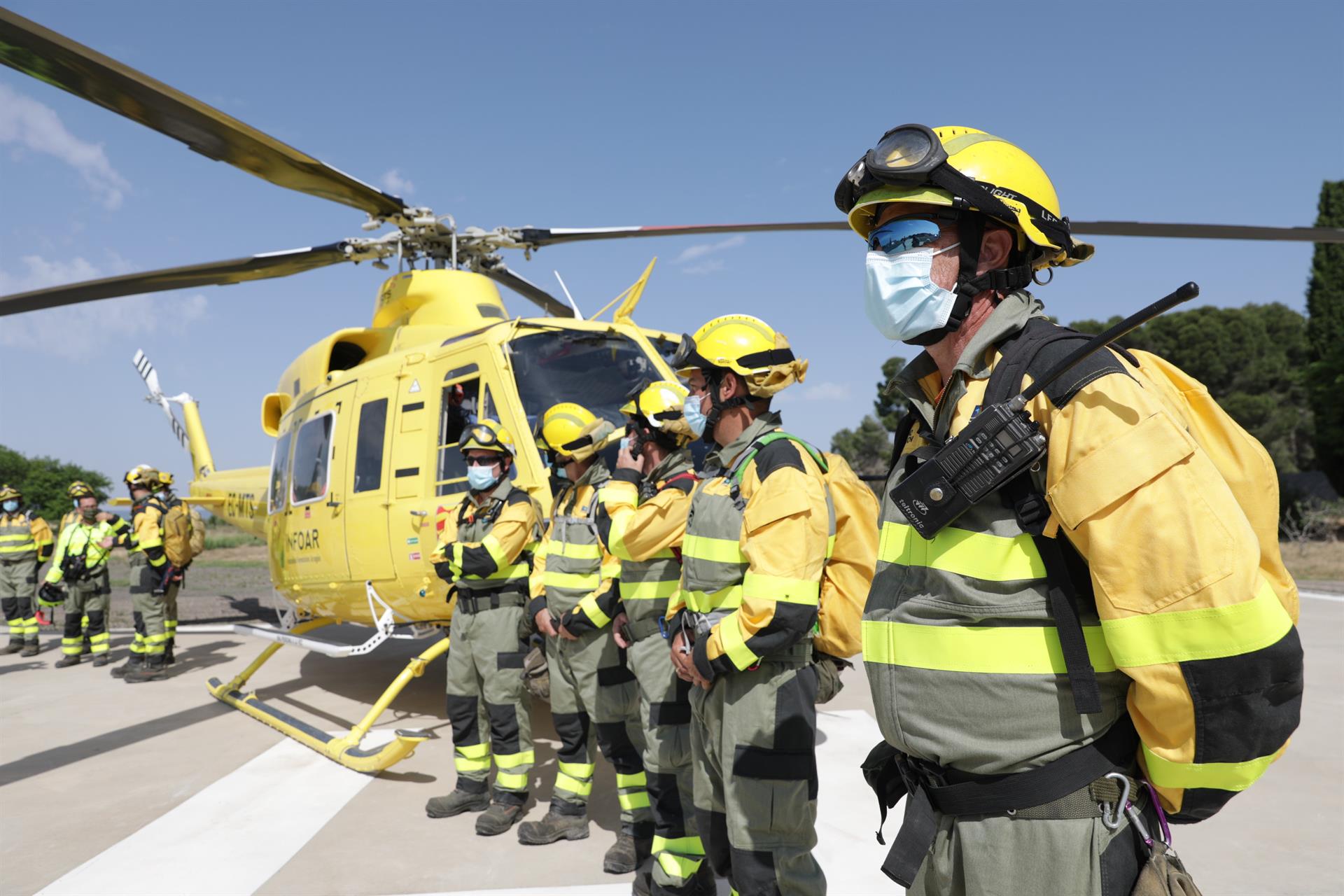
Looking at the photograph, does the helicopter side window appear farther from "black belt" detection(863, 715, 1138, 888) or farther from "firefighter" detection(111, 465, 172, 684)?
"black belt" detection(863, 715, 1138, 888)

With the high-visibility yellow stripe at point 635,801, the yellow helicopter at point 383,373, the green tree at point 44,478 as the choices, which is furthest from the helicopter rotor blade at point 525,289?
the green tree at point 44,478

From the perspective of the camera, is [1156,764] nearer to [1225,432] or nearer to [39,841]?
[1225,432]

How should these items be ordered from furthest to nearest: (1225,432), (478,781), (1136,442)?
(478,781)
(1225,432)
(1136,442)

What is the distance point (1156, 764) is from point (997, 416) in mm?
586

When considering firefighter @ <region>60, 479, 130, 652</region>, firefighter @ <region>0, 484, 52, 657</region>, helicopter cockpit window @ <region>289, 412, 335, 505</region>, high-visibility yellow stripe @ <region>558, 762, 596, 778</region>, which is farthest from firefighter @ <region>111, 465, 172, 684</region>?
high-visibility yellow stripe @ <region>558, 762, 596, 778</region>

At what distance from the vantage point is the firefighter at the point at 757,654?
253 cm

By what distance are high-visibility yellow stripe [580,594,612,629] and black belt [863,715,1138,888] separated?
250cm

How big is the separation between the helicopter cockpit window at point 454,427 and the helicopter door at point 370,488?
54 centimetres

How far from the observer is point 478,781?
466 cm

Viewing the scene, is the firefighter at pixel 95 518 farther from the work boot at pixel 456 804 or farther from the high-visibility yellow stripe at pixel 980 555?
the high-visibility yellow stripe at pixel 980 555

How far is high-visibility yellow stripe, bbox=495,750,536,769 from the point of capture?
4.48m

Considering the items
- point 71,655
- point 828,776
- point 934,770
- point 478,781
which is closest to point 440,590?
point 478,781

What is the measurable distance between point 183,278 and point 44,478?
134ft

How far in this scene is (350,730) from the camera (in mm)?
6012
